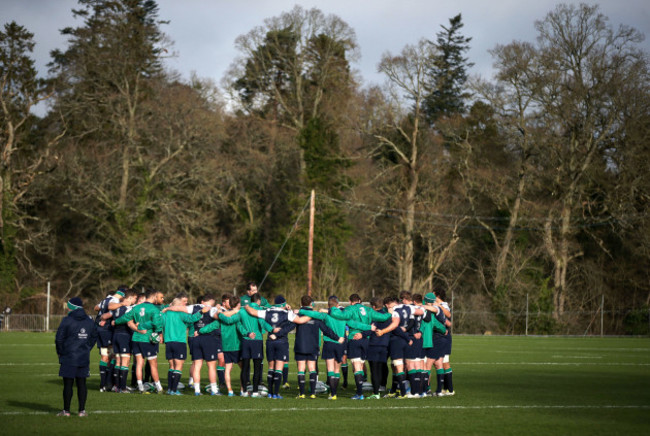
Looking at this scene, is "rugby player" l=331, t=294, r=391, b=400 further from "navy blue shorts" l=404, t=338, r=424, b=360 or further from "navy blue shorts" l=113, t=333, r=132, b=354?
"navy blue shorts" l=113, t=333, r=132, b=354

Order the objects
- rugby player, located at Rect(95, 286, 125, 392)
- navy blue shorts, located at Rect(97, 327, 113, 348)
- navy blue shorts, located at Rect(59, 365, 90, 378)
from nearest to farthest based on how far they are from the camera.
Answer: navy blue shorts, located at Rect(59, 365, 90, 378), rugby player, located at Rect(95, 286, 125, 392), navy blue shorts, located at Rect(97, 327, 113, 348)

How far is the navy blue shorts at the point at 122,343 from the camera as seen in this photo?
16.8 m

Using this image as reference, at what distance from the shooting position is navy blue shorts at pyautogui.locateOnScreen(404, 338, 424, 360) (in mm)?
Result: 16266

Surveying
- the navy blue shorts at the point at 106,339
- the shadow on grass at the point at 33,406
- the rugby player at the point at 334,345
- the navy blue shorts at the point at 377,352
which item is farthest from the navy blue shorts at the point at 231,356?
the shadow on grass at the point at 33,406

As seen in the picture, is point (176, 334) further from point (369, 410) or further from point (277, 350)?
point (369, 410)

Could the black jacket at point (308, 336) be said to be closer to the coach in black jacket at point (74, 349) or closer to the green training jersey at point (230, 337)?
the green training jersey at point (230, 337)

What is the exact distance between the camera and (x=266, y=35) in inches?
2336

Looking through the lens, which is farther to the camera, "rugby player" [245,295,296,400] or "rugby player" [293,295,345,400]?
"rugby player" [293,295,345,400]

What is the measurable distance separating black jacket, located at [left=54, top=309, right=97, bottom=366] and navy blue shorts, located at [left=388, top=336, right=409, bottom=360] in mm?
6082

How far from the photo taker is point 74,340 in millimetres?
12914

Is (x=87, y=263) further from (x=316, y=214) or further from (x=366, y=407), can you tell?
(x=366, y=407)

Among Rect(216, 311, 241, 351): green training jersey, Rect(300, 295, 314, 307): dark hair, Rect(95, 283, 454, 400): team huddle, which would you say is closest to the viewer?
Rect(300, 295, 314, 307): dark hair

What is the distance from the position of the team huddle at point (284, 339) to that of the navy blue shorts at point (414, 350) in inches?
0.8

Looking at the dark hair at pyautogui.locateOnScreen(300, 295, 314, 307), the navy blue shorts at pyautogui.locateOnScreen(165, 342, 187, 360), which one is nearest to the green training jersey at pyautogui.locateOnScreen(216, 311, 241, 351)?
the navy blue shorts at pyautogui.locateOnScreen(165, 342, 187, 360)
